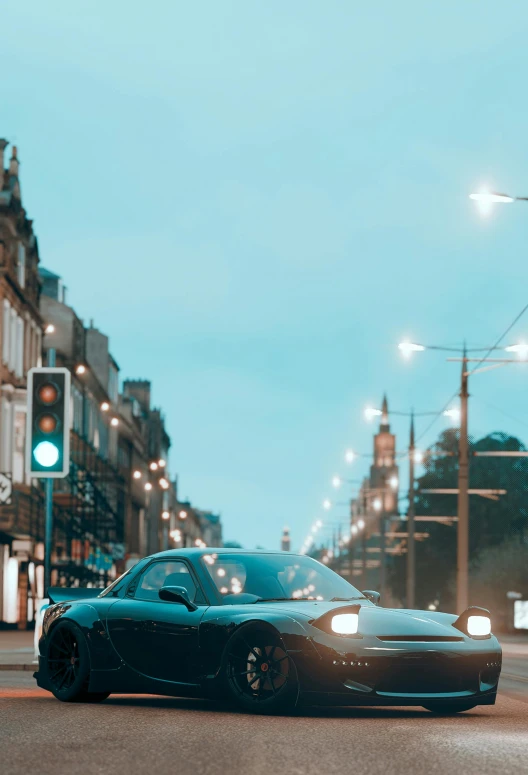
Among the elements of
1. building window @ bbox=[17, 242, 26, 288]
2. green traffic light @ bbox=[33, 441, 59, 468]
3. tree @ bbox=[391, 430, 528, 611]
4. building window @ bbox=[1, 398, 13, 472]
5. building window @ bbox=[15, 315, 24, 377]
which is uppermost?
building window @ bbox=[17, 242, 26, 288]

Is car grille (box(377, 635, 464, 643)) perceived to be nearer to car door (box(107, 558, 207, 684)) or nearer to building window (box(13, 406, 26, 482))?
car door (box(107, 558, 207, 684))

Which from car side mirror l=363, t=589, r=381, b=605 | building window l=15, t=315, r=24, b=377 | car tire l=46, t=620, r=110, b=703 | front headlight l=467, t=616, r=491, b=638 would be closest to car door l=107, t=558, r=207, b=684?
car tire l=46, t=620, r=110, b=703

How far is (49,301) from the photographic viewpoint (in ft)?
270

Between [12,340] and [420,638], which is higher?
[12,340]

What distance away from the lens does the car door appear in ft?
40.3

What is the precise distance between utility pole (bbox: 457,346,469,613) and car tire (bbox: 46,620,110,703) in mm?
24805

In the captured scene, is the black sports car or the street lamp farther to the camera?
the street lamp

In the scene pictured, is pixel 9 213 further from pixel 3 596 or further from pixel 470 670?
pixel 470 670

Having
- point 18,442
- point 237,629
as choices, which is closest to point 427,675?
point 237,629

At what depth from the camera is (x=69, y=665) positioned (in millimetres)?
13078

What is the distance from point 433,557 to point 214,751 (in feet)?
275

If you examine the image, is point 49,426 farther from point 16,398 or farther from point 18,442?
point 18,442

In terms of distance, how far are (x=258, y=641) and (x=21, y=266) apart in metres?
49.9

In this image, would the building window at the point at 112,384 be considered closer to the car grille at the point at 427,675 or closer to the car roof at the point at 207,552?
the car roof at the point at 207,552
